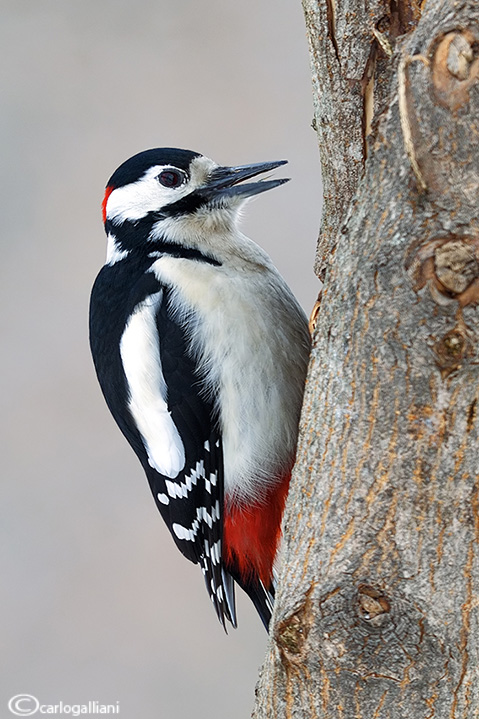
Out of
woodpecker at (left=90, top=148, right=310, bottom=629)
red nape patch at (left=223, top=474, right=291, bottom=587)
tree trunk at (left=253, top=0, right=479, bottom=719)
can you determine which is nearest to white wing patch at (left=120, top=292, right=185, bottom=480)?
woodpecker at (left=90, top=148, right=310, bottom=629)

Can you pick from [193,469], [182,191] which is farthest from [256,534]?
[182,191]

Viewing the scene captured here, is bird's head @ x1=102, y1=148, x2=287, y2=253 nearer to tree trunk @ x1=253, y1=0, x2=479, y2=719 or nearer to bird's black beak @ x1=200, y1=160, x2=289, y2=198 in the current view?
bird's black beak @ x1=200, y1=160, x2=289, y2=198

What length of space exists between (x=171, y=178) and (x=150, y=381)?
0.34 meters

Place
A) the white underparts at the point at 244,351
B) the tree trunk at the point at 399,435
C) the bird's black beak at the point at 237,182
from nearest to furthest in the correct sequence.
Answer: the tree trunk at the point at 399,435 < the white underparts at the point at 244,351 < the bird's black beak at the point at 237,182

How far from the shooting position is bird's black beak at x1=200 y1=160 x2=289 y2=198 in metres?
1.28

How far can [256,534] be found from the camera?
4.34 ft

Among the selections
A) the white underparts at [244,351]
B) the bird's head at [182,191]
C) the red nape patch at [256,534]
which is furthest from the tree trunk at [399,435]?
the bird's head at [182,191]

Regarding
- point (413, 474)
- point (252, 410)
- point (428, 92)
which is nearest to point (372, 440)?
point (413, 474)

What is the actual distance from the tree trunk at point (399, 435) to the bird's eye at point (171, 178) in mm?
608

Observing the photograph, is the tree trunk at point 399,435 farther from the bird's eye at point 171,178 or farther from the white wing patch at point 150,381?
the bird's eye at point 171,178

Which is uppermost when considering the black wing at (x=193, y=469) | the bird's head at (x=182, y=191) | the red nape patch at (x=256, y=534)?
the bird's head at (x=182, y=191)

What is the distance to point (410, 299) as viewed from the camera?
677 mm

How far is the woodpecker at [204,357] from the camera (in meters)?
1.16

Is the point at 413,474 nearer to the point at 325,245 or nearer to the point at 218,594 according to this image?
the point at 325,245
